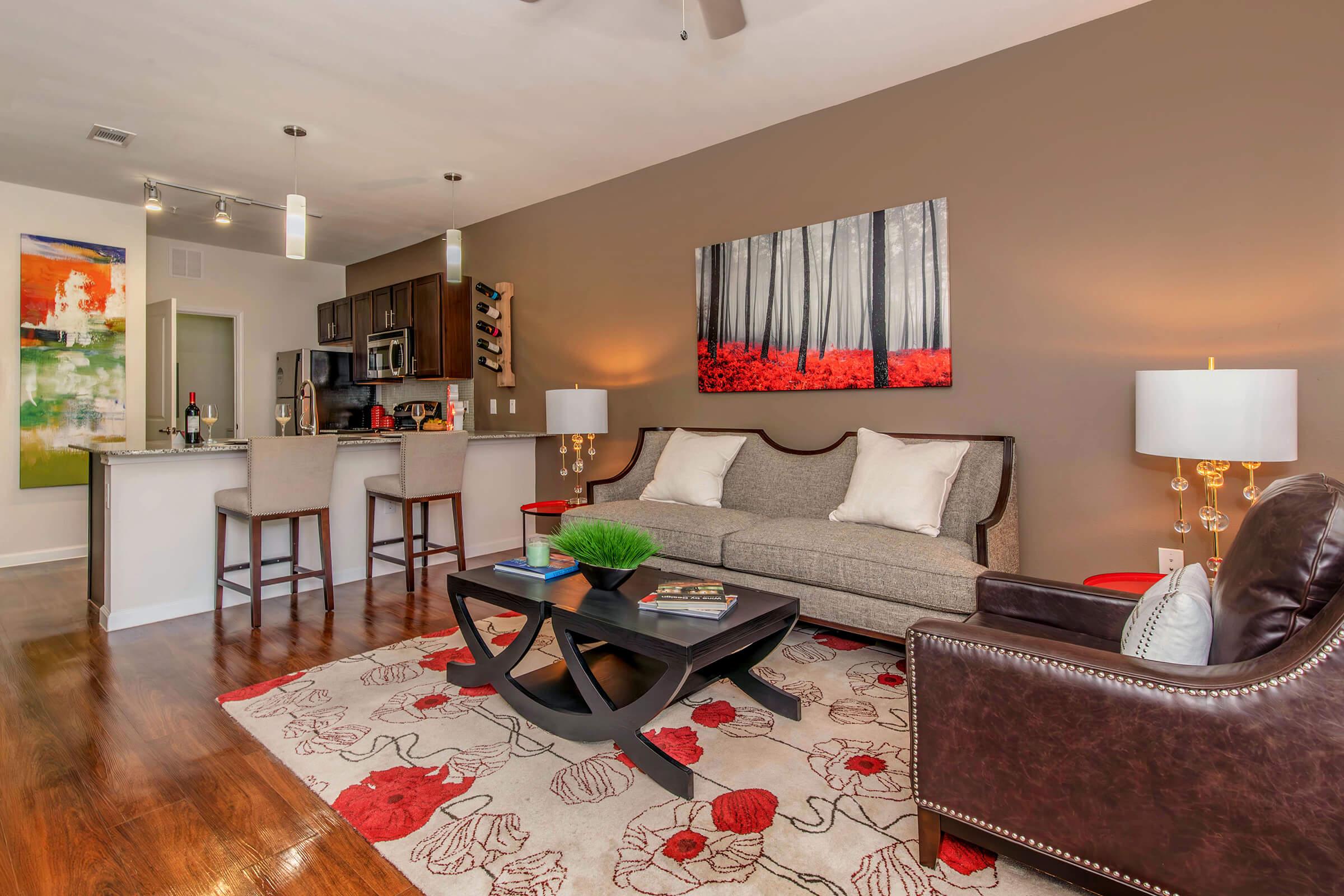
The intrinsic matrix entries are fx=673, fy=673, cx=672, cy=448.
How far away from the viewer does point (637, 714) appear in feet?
6.33

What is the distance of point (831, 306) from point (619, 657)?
223 centimetres

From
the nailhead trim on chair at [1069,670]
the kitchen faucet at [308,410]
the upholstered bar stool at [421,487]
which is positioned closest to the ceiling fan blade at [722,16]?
the nailhead trim on chair at [1069,670]

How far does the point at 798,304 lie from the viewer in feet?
12.4

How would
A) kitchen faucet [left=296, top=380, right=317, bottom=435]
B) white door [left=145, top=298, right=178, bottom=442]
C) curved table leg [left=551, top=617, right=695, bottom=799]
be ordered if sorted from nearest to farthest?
curved table leg [left=551, top=617, right=695, bottom=799]
kitchen faucet [left=296, top=380, right=317, bottom=435]
white door [left=145, top=298, right=178, bottom=442]

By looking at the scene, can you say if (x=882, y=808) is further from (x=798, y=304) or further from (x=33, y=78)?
(x=33, y=78)

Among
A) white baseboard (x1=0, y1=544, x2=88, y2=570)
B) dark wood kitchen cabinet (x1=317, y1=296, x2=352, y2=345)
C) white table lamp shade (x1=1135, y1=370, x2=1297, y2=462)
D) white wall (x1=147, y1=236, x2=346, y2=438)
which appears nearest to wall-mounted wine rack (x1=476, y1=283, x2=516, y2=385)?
dark wood kitchen cabinet (x1=317, y1=296, x2=352, y2=345)

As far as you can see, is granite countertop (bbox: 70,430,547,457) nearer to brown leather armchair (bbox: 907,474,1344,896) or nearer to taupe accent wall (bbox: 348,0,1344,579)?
taupe accent wall (bbox: 348,0,1344,579)

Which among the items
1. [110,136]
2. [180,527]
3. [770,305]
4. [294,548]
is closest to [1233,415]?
[770,305]

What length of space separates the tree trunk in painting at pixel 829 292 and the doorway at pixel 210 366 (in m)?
6.03

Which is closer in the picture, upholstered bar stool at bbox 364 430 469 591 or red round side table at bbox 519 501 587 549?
upholstered bar stool at bbox 364 430 469 591

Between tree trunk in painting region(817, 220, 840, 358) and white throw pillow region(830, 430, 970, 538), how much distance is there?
707 millimetres

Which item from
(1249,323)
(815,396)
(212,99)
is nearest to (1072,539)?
(1249,323)

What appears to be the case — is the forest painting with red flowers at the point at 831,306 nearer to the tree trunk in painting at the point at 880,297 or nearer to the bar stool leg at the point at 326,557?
the tree trunk in painting at the point at 880,297

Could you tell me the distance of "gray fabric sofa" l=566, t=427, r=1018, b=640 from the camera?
2.65 meters
